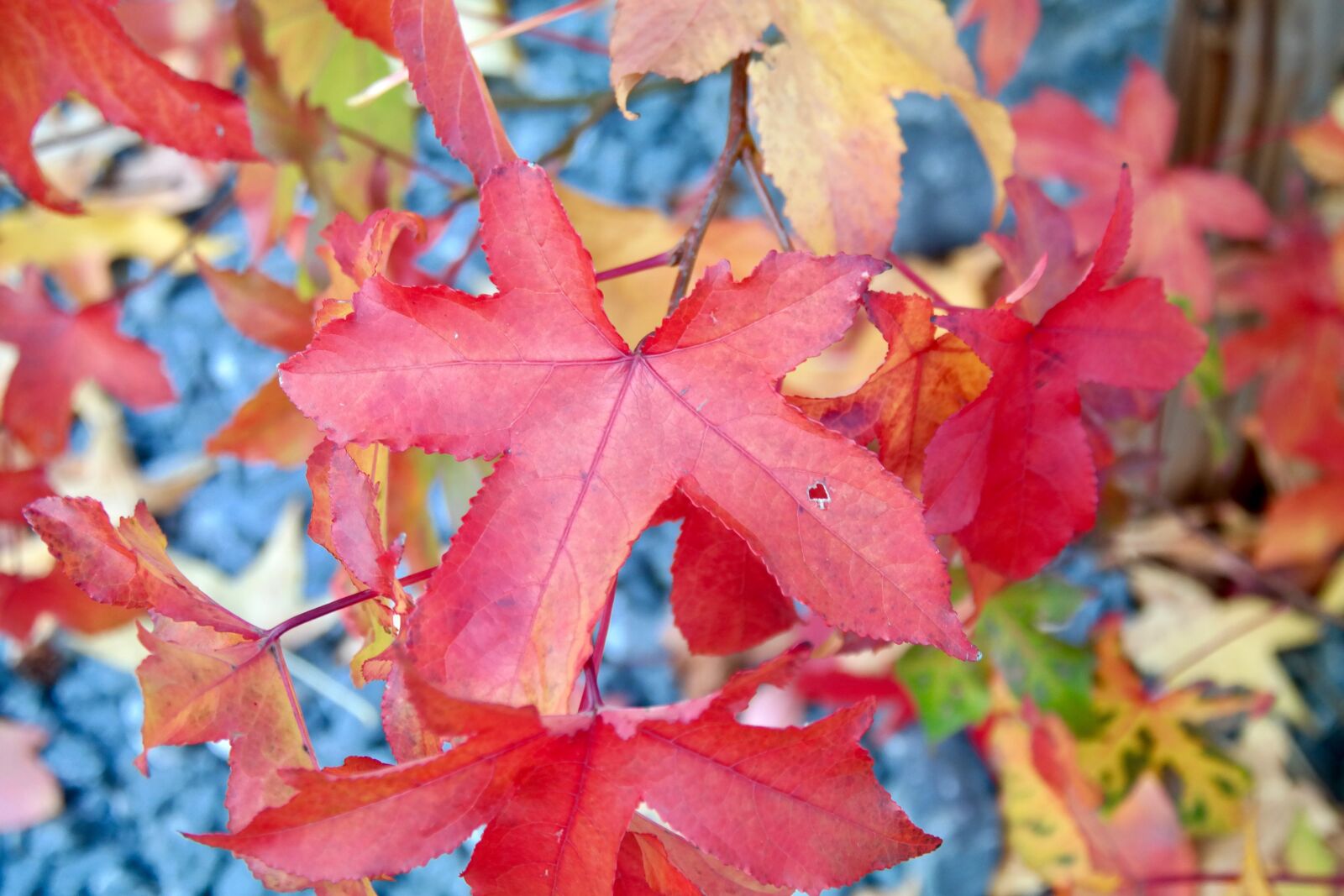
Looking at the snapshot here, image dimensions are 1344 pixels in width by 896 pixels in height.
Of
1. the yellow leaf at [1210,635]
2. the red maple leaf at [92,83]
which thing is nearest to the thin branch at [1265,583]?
the yellow leaf at [1210,635]

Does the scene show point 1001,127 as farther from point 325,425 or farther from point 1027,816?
point 1027,816

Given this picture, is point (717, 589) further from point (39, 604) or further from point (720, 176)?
point (39, 604)

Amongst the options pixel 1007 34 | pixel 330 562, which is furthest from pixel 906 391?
pixel 330 562

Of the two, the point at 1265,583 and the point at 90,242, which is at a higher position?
the point at 90,242

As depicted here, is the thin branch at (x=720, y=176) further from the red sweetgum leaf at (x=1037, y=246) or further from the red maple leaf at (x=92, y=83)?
the red maple leaf at (x=92, y=83)

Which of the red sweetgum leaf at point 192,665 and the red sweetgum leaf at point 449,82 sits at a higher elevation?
the red sweetgum leaf at point 449,82

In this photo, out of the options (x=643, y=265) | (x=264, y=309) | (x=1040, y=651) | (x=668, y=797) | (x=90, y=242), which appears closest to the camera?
(x=668, y=797)

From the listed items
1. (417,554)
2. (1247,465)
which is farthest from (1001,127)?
(1247,465)
